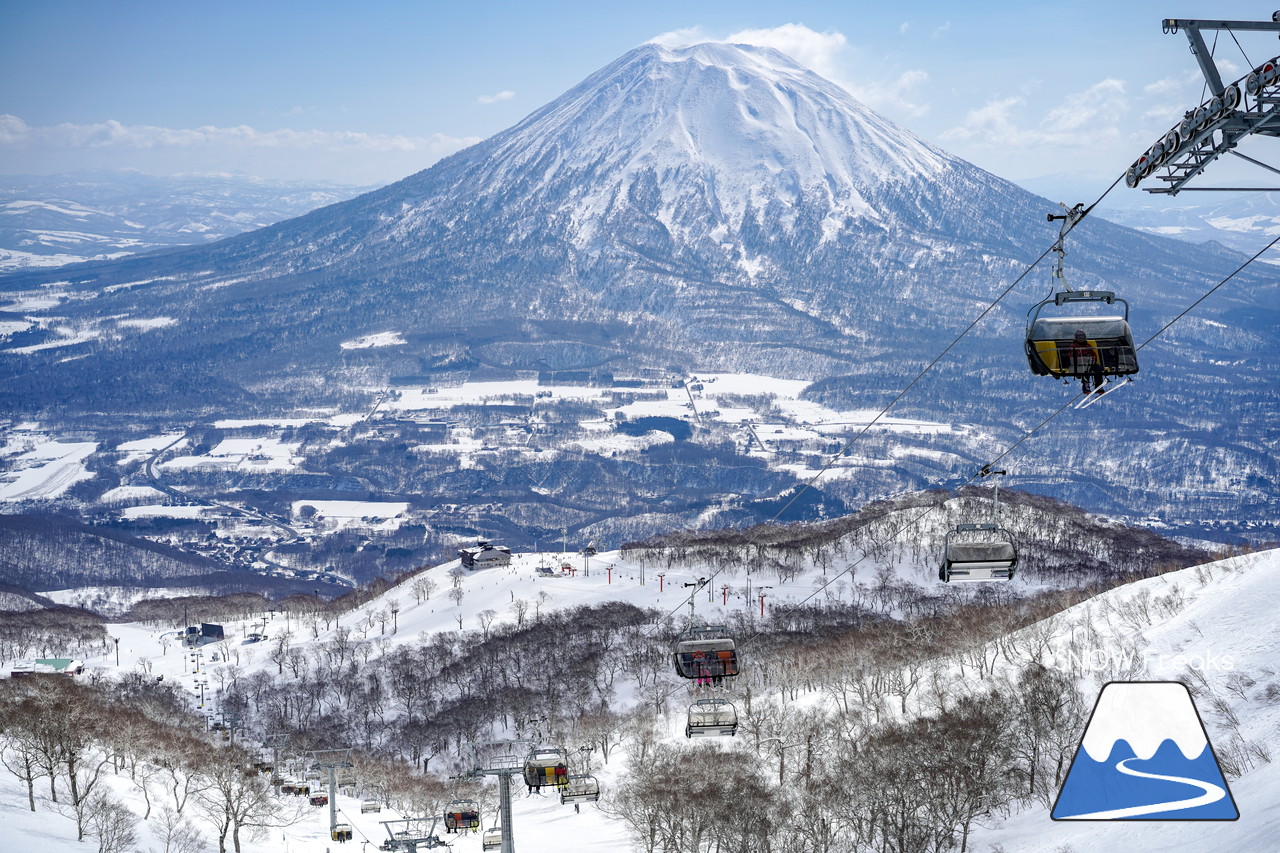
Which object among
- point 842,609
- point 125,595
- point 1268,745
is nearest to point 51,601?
point 125,595

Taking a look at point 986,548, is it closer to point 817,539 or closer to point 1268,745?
point 1268,745

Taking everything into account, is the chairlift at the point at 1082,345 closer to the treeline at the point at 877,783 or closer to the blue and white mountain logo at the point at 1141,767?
the blue and white mountain logo at the point at 1141,767

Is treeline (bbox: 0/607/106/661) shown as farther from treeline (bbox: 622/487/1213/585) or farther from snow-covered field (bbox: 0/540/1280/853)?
treeline (bbox: 622/487/1213/585)

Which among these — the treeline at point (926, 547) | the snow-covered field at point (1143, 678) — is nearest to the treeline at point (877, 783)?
the snow-covered field at point (1143, 678)

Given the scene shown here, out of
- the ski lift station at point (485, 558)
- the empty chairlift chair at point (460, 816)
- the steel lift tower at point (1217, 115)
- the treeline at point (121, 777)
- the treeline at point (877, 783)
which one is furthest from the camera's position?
the ski lift station at point (485, 558)

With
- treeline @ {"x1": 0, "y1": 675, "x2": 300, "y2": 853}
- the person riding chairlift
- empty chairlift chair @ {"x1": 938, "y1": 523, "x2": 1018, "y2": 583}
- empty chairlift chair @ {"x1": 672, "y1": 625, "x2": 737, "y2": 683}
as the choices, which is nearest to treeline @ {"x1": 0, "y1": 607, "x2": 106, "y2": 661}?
treeline @ {"x1": 0, "y1": 675, "x2": 300, "y2": 853}

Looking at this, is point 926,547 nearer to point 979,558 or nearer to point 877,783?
point 877,783

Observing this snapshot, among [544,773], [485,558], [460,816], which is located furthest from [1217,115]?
[485,558]

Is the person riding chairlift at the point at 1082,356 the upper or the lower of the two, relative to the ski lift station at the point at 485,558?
upper
